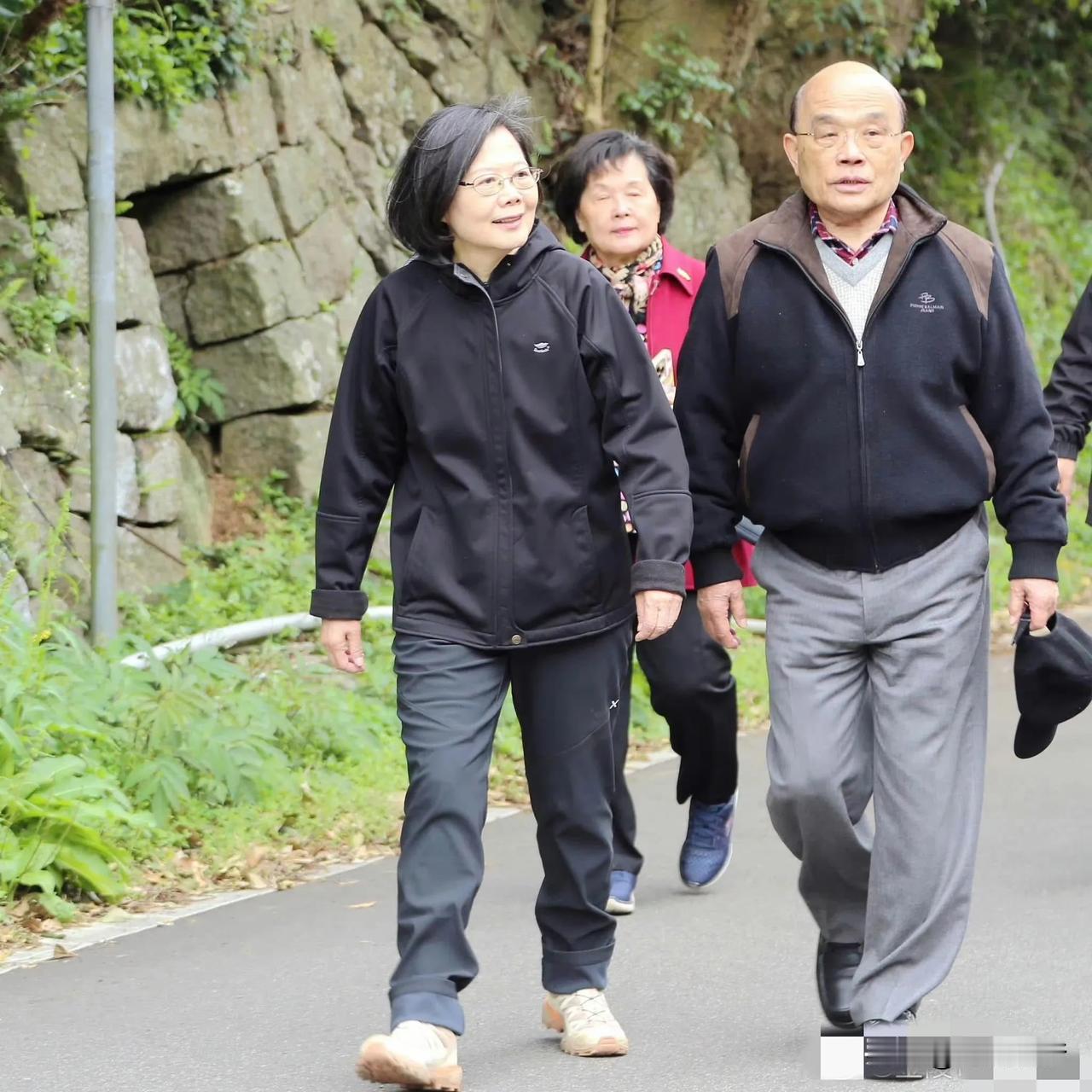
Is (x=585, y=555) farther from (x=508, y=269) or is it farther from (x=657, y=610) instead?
(x=508, y=269)

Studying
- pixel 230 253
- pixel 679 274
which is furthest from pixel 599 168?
pixel 230 253

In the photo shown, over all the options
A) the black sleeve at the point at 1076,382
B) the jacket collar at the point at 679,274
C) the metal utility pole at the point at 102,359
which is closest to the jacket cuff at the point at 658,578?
the jacket collar at the point at 679,274

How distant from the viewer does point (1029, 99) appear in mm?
20375

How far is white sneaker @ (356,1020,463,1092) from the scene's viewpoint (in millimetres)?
3936

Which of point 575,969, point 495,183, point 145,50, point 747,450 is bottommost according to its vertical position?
point 575,969

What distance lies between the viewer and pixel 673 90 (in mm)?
13797

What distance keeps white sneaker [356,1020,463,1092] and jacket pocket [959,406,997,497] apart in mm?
1667

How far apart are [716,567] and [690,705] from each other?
1.48m

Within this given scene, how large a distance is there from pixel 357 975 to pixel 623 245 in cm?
229

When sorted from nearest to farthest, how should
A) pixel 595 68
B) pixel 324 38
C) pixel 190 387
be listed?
pixel 190 387, pixel 324 38, pixel 595 68

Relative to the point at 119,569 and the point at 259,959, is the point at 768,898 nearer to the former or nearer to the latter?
the point at 259,959

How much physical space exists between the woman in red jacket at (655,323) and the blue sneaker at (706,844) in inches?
2.4

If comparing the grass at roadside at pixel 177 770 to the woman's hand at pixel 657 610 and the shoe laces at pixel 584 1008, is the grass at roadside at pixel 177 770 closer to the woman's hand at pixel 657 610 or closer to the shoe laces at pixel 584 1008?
the shoe laces at pixel 584 1008

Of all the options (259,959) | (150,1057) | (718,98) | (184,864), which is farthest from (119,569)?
(718,98)
